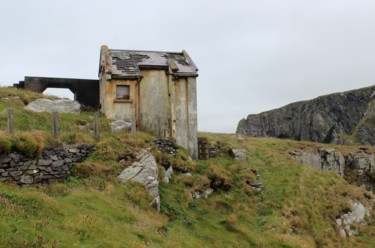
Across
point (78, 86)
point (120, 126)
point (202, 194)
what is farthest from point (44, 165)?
point (78, 86)

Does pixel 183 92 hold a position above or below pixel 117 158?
above

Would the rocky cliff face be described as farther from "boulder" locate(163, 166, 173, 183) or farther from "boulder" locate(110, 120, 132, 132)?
"boulder" locate(163, 166, 173, 183)

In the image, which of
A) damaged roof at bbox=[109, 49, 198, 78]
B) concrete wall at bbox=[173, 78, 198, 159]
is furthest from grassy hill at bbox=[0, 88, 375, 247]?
damaged roof at bbox=[109, 49, 198, 78]

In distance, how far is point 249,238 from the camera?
60.2 feet

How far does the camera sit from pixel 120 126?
24.2m

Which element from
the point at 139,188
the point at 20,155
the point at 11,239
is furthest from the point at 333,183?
the point at 11,239

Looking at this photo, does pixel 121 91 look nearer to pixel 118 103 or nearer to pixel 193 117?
pixel 118 103

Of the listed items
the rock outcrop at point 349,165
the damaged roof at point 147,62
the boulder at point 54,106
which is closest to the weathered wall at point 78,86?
the boulder at point 54,106

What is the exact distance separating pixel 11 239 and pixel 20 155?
6935mm

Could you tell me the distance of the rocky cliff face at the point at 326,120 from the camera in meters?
87.1

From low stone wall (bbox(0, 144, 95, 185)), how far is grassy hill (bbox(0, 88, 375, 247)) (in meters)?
0.40

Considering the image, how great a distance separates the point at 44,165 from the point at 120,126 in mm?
7880

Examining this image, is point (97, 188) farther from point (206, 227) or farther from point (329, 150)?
point (329, 150)

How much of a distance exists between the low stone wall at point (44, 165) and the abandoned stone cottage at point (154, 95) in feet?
29.3
